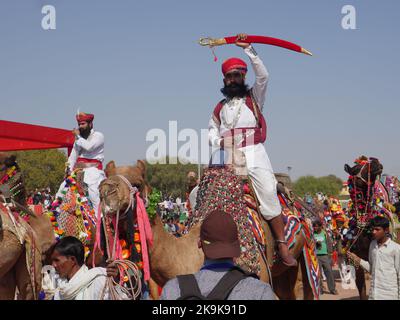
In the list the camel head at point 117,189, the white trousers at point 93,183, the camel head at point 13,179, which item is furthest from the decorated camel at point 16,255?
the camel head at point 117,189

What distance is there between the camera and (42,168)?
2216 inches

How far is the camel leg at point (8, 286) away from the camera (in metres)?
6.95

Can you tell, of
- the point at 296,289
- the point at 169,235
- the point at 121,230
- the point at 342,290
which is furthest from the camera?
the point at 342,290

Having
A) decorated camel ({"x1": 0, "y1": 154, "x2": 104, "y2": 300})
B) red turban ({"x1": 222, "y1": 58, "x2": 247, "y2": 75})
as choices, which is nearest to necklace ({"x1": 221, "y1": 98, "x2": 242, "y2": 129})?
red turban ({"x1": 222, "y1": 58, "x2": 247, "y2": 75})

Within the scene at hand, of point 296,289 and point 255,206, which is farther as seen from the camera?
point 296,289

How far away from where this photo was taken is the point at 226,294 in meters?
2.82

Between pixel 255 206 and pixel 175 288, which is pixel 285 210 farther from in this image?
pixel 175 288

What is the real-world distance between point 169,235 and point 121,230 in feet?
1.86

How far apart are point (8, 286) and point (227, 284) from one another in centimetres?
492

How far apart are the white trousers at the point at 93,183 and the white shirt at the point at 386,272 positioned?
406 cm

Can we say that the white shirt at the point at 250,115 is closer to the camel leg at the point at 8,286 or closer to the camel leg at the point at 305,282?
the camel leg at the point at 305,282

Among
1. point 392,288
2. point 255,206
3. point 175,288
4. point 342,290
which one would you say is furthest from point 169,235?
point 342,290

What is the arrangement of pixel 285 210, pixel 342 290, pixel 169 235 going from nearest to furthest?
1. pixel 169 235
2. pixel 285 210
3. pixel 342 290

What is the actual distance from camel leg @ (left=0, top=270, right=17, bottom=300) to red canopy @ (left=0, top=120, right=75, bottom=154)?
788 centimetres
